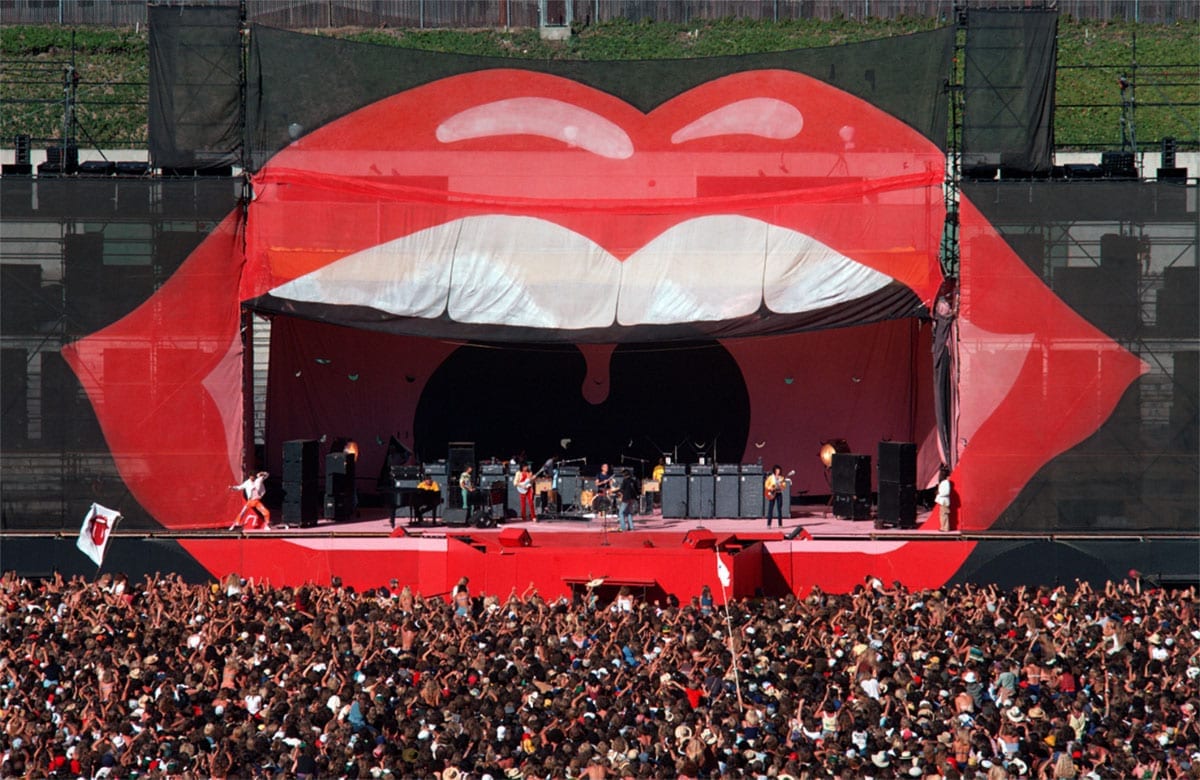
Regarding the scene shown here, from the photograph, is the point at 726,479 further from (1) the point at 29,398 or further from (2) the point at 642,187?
(1) the point at 29,398

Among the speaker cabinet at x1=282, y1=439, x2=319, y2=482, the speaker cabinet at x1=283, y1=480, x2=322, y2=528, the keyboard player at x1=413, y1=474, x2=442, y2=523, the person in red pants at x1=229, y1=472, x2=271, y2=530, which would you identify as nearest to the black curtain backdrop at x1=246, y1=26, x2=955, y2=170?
the speaker cabinet at x1=282, y1=439, x2=319, y2=482

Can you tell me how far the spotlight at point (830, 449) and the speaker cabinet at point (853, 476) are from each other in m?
0.93

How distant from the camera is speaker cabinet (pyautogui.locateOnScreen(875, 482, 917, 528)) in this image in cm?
2572

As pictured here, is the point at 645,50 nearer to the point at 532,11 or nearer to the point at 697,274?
the point at 532,11

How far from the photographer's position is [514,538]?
23.8 metres

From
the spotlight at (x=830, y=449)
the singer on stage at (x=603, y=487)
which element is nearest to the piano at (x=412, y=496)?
the singer on stage at (x=603, y=487)

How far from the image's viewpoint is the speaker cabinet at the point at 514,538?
23.8m

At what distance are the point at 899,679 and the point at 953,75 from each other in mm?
12246

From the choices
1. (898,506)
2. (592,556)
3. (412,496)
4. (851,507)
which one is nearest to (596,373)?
(412,496)

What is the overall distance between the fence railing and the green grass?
0.38m

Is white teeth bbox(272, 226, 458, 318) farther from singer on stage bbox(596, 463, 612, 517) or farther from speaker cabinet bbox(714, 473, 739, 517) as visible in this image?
speaker cabinet bbox(714, 473, 739, 517)

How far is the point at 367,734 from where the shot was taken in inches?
590

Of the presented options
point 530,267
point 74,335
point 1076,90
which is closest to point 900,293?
point 530,267

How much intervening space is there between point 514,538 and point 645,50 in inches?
1026
